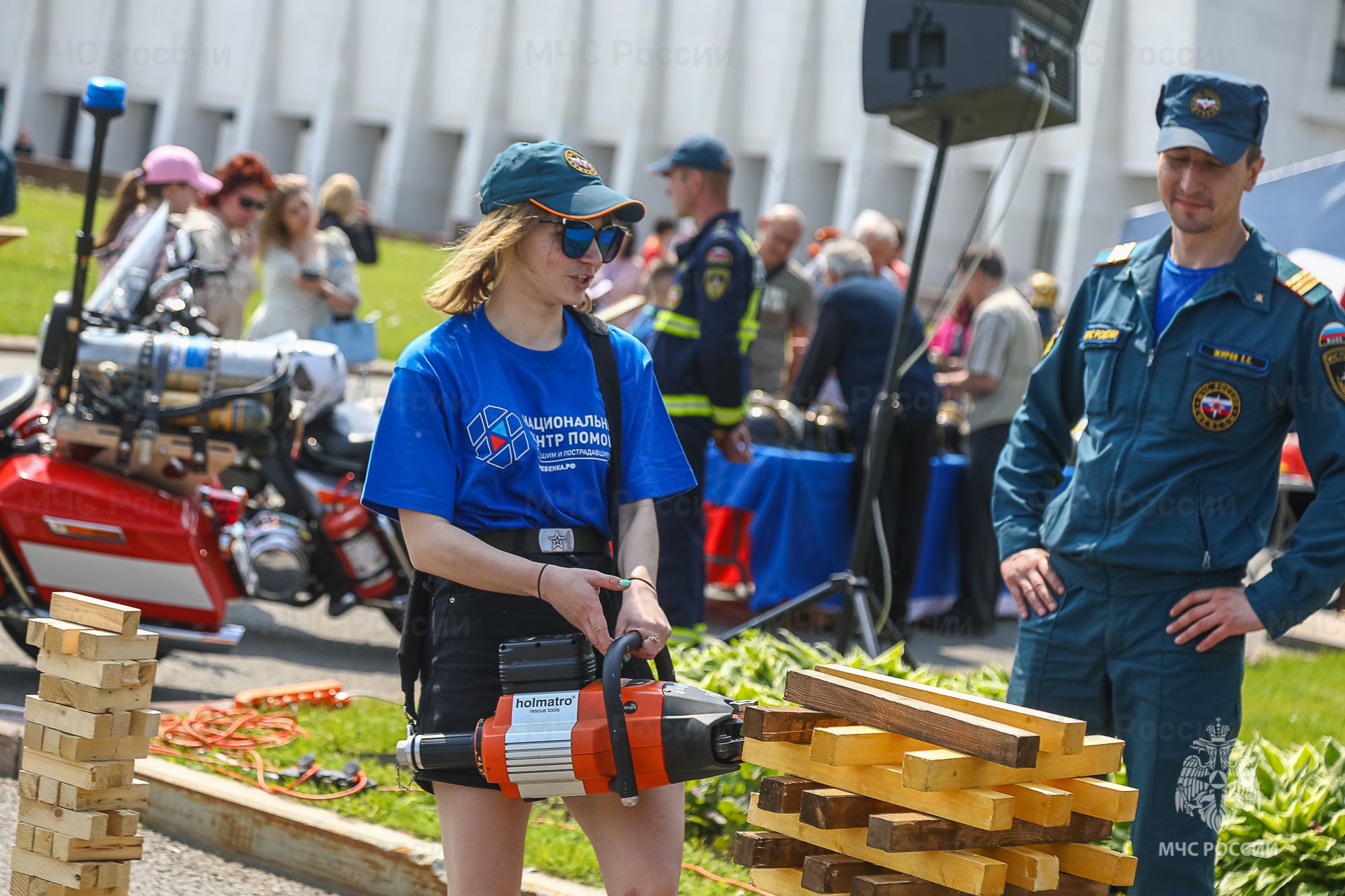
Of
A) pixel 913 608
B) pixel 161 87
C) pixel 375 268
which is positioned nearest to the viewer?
pixel 913 608

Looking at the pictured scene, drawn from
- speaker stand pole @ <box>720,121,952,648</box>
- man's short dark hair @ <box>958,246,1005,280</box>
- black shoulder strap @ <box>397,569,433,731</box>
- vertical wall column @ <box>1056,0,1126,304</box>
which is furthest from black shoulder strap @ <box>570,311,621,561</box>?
vertical wall column @ <box>1056,0,1126,304</box>

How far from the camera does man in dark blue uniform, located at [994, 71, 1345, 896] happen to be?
10.4 feet

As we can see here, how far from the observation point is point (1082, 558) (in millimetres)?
3354

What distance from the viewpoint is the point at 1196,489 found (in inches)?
127

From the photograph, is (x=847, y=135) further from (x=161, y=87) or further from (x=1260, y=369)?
(x=1260, y=369)

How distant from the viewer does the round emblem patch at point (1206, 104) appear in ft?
10.6

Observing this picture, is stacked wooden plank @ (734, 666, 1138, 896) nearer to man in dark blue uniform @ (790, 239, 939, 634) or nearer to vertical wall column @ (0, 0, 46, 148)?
→ man in dark blue uniform @ (790, 239, 939, 634)

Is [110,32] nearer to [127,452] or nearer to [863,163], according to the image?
[863,163]

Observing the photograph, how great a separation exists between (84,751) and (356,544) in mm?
3201

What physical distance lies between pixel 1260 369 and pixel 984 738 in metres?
1.39

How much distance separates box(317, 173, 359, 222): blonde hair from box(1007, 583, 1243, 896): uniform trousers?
A: 7.80m

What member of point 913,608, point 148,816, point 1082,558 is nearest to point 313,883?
point 148,816

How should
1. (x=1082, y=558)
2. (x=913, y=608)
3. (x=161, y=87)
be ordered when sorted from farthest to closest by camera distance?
(x=161, y=87)
(x=913, y=608)
(x=1082, y=558)

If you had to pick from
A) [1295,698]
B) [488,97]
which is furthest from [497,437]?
[488,97]
